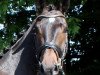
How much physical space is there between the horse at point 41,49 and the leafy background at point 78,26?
3495 millimetres

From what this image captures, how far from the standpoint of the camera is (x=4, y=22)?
8227 millimetres

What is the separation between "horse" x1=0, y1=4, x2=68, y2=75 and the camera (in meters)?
4.15

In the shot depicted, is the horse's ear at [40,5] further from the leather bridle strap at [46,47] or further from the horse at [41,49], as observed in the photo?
the leather bridle strap at [46,47]

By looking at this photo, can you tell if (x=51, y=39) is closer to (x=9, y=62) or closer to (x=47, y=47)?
(x=47, y=47)

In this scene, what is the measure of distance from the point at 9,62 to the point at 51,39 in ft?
1.81

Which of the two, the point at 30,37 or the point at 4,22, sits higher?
the point at 30,37

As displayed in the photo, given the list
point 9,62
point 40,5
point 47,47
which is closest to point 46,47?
point 47,47

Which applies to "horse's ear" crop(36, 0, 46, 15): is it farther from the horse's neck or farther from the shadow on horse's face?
the horse's neck

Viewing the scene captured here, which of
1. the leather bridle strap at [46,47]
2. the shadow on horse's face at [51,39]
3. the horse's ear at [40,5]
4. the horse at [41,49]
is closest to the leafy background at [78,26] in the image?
the horse's ear at [40,5]

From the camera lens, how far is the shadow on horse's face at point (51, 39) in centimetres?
412

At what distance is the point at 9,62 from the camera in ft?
14.3

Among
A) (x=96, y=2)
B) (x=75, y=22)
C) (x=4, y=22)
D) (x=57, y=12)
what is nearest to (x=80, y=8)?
(x=96, y=2)

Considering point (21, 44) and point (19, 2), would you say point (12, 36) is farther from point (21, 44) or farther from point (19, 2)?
point (21, 44)

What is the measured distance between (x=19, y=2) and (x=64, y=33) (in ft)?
12.7
